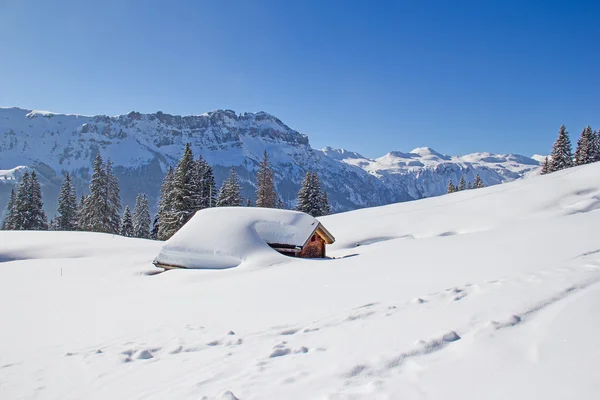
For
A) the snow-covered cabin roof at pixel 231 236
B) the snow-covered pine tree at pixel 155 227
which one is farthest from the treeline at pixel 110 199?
the snow-covered cabin roof at pixel 231 236

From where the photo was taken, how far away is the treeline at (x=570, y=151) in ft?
142

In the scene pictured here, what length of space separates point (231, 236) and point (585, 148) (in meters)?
51.0

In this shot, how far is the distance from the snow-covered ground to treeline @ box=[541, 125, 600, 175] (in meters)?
39.2

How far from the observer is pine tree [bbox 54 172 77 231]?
138ft

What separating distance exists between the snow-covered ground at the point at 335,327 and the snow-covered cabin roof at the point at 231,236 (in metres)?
1.09

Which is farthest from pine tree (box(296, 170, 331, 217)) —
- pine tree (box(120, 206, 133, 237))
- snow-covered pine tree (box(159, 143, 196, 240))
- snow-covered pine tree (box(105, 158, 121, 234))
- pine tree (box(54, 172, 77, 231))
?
pine tree (box(54, 172, 77, 231))

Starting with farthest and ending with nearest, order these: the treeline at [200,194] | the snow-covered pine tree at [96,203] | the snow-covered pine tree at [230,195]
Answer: the snow-covered pine tree at [96,203], the snow-covered pine tree at [230,195], the treeline at [200,194]

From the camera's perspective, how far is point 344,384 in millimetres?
3494

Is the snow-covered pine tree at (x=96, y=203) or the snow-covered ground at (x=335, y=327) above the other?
the snow-covered pine tree at (x=96, y=203)

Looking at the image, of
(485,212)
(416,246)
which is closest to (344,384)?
(416,246)

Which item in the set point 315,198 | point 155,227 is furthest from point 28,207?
point 315,198

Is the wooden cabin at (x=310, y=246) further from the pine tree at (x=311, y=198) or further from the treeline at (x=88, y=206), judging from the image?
the treeline at (x=88, y=206)

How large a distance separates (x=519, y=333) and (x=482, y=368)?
107 cm

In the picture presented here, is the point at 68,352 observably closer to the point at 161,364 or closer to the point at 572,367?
the point at 161,364
